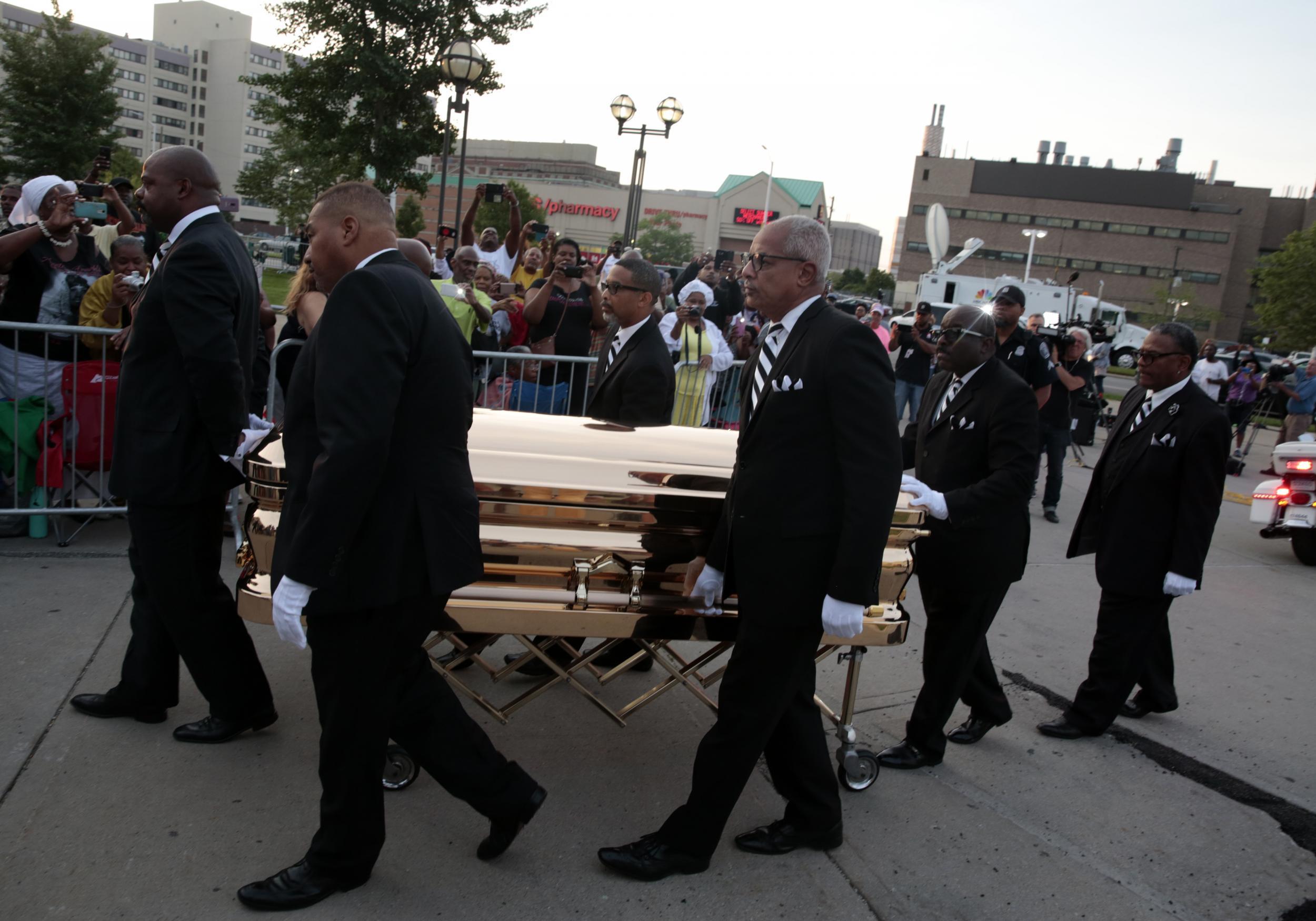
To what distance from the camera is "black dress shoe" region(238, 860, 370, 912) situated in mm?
2512

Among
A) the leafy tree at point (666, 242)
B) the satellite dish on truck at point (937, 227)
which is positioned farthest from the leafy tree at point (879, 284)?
the satellite dish on truck at point (937, 227)

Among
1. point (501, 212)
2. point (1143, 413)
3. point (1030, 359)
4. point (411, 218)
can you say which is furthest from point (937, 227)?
point (501, 212)

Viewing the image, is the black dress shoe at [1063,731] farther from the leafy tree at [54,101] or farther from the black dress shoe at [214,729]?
the leafy tree at [54,101]

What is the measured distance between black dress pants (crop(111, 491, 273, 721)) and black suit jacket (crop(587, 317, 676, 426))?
69.6 inches

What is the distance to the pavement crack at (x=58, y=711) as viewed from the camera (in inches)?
119

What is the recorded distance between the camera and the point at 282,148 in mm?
49688

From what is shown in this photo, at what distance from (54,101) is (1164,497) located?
3785cm

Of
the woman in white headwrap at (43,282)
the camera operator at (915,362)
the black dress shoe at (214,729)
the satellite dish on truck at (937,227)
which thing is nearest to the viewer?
the black dress shoe at (214,729)

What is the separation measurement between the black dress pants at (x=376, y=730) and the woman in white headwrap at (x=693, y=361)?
4.77m

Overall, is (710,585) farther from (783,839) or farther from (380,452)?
(380,452)

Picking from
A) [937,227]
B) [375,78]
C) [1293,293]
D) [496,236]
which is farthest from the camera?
[1293,293]

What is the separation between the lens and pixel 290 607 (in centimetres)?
228

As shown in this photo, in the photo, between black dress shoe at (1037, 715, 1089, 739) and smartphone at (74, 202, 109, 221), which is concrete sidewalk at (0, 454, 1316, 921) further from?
smartphone at (74, 202, 109, 221)

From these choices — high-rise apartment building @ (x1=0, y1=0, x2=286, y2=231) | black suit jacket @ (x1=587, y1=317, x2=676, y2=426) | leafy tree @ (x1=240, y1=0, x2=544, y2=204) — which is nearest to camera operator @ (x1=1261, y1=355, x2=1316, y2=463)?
black suit jacket @ (x1=587, y1=317, x2=676, y2=426)
